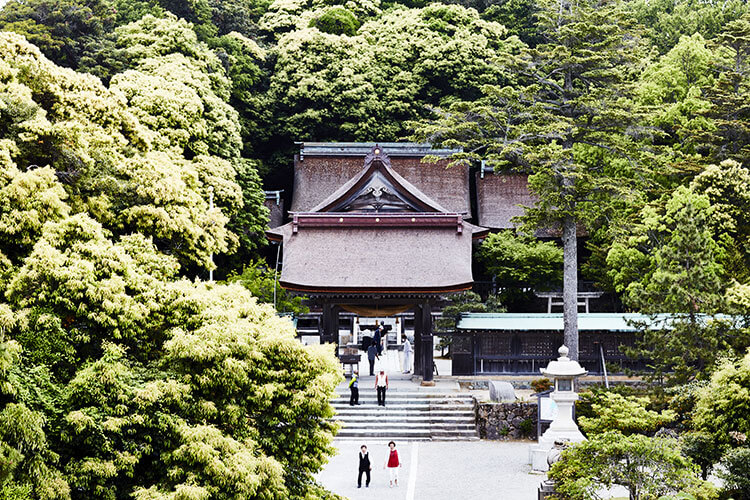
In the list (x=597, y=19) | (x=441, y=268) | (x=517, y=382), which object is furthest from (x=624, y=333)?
(x=597, y=19)

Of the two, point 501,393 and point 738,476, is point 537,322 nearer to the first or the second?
point 501,393

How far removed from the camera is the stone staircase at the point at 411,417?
2148 centimetres

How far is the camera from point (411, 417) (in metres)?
22.2

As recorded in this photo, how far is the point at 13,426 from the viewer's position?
9.66m

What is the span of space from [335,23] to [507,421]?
28.6 metres

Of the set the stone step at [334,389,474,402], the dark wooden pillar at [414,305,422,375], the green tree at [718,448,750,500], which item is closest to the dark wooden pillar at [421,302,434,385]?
the dark wooden pillar at [414,305,422,375]

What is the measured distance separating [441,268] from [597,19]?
9442 millimetres

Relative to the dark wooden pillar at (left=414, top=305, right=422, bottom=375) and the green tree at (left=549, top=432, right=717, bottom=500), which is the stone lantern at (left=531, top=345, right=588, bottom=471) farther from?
the dark wooden pillar at (left=414, top=305, right=422, bottom=375)

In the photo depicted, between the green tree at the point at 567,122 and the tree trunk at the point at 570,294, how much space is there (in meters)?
0.03

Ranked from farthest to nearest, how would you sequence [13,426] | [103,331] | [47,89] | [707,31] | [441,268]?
1. [707,31]
2. [441,268]
3. [47,89]
4. [103,331]
5. [13,426]

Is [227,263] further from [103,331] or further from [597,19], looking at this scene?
[103,331]

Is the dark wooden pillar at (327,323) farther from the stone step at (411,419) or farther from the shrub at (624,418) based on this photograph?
the shrub at (624,418)

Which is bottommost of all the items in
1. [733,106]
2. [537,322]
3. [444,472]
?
[444,472]

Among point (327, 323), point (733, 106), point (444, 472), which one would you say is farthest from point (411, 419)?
point (733, 106)
